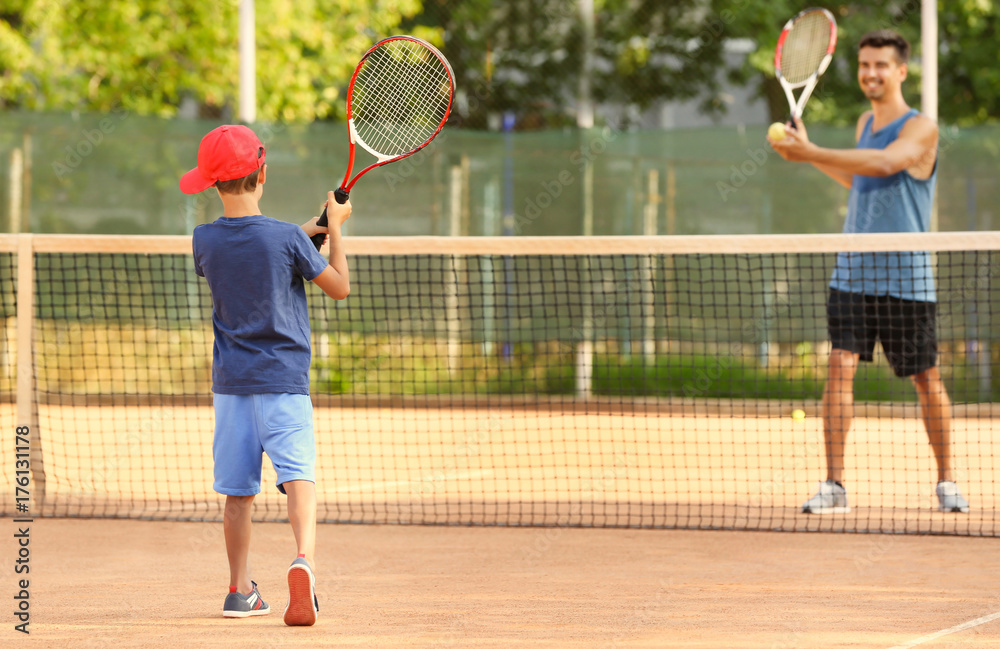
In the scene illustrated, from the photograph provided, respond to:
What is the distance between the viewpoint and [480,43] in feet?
47.3

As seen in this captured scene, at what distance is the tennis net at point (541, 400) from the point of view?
507 cm

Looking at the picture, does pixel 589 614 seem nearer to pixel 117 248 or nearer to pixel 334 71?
pixel 117 248

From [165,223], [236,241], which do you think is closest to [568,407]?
[165,223]

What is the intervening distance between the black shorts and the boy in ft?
8.23

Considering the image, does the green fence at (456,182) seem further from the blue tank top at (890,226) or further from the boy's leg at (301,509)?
the boy's leg at (301,509)

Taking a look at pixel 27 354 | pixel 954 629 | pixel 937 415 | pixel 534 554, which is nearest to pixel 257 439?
pixel 534 554

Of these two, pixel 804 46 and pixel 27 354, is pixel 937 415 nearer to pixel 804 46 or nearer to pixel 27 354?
pixel 804 46

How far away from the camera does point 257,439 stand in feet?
11.0

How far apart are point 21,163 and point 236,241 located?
7.21 m

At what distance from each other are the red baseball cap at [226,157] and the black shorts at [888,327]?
2.72 meters

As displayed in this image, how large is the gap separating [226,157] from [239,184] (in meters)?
0.10

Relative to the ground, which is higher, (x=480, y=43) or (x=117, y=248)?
(x=480, y=43)

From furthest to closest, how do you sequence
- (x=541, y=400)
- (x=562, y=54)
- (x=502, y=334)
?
(x=562, y=54), (x=502, y=334), (x=541, y=400)

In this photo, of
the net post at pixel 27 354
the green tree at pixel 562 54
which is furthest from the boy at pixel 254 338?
the green tree at pixel 562 54
